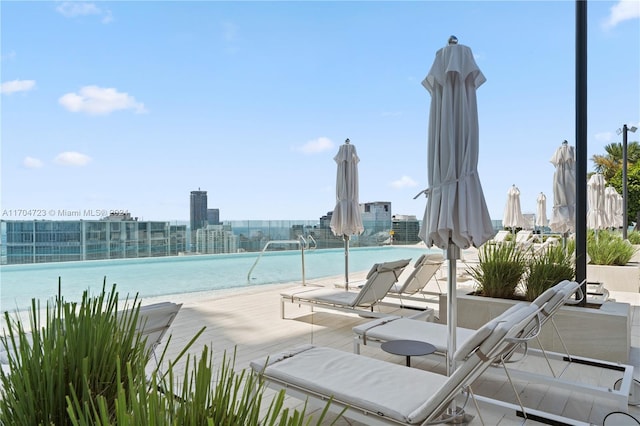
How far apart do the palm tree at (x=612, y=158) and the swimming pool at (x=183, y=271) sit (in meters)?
20.4

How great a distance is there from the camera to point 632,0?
29.6 ft

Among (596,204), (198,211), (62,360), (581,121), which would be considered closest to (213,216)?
(198,211)

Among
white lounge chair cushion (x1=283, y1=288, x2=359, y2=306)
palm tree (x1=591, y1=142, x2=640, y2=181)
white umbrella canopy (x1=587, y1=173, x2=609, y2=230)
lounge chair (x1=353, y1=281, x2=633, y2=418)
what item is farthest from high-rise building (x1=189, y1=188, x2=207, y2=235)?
palm tree (x1=591, y1=142, x2=640, y2=181)

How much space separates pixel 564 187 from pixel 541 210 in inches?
238

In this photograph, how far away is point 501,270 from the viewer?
4898mm

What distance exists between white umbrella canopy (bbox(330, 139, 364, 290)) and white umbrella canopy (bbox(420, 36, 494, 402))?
3576 millimetres

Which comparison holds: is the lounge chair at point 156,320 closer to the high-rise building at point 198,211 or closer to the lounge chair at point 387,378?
the lounge chair at point 387,378

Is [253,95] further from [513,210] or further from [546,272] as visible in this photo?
[546,272]

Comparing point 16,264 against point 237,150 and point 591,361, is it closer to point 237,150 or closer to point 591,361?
point 591,361

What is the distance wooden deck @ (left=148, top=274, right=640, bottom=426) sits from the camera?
123 inches

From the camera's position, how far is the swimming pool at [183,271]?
938 centimetres

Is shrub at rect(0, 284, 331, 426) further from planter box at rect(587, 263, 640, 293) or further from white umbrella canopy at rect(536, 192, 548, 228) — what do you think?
white umbrella canopy at rect(536, 192, 548, 228)

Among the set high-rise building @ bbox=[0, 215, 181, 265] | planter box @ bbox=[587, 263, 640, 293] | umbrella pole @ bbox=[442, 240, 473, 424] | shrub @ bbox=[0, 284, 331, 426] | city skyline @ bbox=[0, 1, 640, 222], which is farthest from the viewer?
city skyline @ bbox=[0, 1, 640, 222]

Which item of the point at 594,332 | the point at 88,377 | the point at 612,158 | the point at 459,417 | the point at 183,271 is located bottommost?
the point at 183,271
